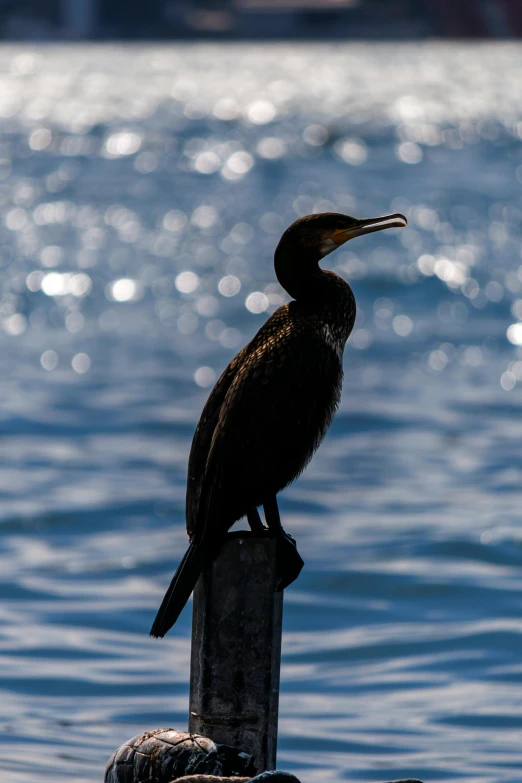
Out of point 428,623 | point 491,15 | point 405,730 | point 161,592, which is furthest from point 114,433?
point 491,15

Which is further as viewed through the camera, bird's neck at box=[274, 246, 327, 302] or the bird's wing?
bird's neck at box=[274, 246, 327, 302]

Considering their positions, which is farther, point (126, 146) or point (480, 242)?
point (126, 146)

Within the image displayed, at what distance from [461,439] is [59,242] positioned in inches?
623

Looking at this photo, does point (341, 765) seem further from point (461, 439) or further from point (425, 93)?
point (425, 93)

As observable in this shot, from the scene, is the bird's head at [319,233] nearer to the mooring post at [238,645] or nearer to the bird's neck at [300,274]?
the bird's neck at [300,274]

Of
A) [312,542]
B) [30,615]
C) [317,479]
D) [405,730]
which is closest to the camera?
[405,730]

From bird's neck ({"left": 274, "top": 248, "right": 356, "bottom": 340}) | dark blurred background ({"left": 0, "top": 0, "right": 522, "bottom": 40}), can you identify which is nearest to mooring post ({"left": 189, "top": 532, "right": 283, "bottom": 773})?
bird's neck ({"left": 274, "top": 248, "right": 356, "bottom": 340})

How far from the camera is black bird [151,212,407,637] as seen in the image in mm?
4355

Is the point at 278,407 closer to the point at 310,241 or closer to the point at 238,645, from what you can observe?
the point at 310,241

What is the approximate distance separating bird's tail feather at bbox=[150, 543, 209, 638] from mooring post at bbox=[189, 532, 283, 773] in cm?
6

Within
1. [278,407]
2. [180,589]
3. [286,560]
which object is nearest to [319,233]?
[278,407]

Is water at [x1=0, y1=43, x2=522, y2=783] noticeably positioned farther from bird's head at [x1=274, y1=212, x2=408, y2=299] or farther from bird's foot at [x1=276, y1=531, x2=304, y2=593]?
bird's head at [x1=274, y1=212, x2=408, y2=299]

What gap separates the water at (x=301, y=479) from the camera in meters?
7.09

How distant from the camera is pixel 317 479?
1218 cm
